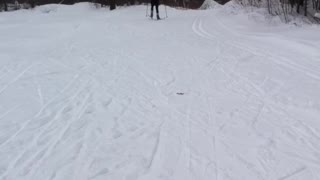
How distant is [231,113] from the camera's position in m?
7.29

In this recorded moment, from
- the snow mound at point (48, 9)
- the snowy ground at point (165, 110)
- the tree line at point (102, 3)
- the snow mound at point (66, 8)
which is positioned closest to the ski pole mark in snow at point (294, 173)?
the snowy ground at point (165, 110)

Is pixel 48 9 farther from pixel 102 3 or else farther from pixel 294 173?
pixel 294 173

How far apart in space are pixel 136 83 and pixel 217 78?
5.19 ft

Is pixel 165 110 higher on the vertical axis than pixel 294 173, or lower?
higher

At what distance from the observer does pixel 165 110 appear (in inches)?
295

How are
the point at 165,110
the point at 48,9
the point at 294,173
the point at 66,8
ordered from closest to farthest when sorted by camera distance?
the point at 294,173
the point at 165,110
the point at 66,8
the point at 48,9

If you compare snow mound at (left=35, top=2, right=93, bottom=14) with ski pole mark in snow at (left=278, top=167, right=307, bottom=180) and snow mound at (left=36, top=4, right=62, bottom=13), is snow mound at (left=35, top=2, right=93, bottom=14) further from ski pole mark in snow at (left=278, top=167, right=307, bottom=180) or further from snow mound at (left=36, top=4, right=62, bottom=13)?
ski pole mark in snow at (left=278, top=167, right=307, bottom=180)

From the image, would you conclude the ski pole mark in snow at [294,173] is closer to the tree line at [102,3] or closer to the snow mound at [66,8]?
the tree line at [102,3]

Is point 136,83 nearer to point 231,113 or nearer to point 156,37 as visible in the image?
point 231,113

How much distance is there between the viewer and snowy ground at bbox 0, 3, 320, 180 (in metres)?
5.38

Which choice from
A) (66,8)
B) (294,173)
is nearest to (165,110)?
(294,173)

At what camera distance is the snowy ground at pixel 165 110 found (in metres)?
5.38

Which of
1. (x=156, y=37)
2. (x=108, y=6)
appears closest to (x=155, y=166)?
(x=156, y=37)

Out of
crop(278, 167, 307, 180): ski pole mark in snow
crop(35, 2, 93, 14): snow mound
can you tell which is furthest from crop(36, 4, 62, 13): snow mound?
crop(278, 167, 307, 180): ski pole mark in snow
